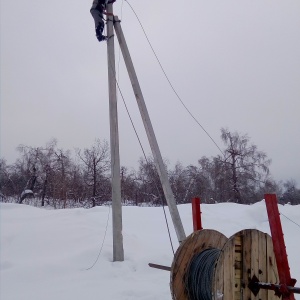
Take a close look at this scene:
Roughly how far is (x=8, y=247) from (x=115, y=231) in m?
2.49

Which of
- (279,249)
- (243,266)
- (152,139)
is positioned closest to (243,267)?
(243,266)

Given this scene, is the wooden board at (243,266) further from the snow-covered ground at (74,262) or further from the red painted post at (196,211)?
the snow-covered ground at (74,262)

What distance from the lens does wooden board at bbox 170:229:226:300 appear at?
9.45 ft

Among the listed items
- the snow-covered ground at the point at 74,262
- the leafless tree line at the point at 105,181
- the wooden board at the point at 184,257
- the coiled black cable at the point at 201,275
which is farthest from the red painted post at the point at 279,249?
the leafless tree line at the point at 105,181

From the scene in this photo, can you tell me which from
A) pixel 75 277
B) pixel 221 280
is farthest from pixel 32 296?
pixel 221 280

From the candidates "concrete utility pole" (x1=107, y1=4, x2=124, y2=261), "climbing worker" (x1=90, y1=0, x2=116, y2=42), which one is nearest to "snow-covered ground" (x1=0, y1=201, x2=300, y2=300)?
"concrete utility pole" (x1=107, y1=4, x2=124, y2=261)

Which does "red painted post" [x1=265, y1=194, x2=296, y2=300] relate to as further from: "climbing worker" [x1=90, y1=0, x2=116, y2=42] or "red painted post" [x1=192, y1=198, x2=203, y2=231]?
"climbing worker" [x1=90, y1=0, x2=116, y2=42]

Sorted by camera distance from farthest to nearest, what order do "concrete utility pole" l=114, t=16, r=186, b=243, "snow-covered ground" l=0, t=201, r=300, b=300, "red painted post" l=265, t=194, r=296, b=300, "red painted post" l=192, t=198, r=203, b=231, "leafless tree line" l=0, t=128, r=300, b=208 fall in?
"leafless tree line" l=0, t=128, r=300, b=208 < "concrete utility pole" l=114, t=16, r=186, b=243 < "snow-covered ground" l=0, t=201, r=300, b=300 < "red painted post" l=192, t=198, r=203, b=231 < "red painted post" l=265, t=194, r=296, b=300

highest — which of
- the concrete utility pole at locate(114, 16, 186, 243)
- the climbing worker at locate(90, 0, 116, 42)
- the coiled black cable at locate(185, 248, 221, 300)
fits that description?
the climbing worker at locate(90, 0, 116, 42)

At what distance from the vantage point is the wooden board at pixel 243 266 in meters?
2.27

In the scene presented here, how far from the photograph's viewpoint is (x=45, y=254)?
21.2ft

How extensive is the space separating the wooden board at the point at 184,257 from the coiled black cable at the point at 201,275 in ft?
0.16

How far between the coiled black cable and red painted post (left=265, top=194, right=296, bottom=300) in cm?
82

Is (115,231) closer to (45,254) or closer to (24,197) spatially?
(45,254)
